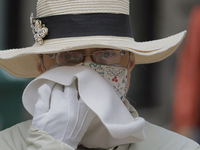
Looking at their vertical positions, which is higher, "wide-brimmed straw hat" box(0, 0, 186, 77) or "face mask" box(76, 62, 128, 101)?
"wide-brimmed straw hat" box(0, 0, 186, 77)

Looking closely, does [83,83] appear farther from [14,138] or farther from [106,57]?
[14,138]

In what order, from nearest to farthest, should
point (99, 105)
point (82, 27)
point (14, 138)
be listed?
point (99, 105) < point (82, 27) < point (14, 138)

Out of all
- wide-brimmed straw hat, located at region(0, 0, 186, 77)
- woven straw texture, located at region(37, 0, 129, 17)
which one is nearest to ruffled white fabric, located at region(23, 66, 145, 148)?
wide-brimmed straw hat, located at region(0, 0, 186, 77)

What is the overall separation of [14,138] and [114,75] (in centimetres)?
64

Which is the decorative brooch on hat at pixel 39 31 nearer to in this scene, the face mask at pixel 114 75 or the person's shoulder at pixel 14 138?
the face mask at pixel 114 75

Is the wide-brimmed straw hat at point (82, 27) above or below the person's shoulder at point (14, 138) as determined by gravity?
above

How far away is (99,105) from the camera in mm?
1127

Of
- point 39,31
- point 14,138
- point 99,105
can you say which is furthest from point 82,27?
point 14,138

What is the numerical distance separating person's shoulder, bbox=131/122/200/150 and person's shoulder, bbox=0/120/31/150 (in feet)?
1.93

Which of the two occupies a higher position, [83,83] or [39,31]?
[39,31]

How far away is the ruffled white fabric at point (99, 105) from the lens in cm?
110

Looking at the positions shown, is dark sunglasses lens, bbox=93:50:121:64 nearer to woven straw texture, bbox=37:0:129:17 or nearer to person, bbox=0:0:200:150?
person, bbox=0:0:200:150

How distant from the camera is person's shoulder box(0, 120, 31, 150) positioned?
5.02 feet

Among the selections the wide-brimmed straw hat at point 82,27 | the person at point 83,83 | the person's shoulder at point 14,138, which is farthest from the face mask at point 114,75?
the person's shoulder at point 14,138
